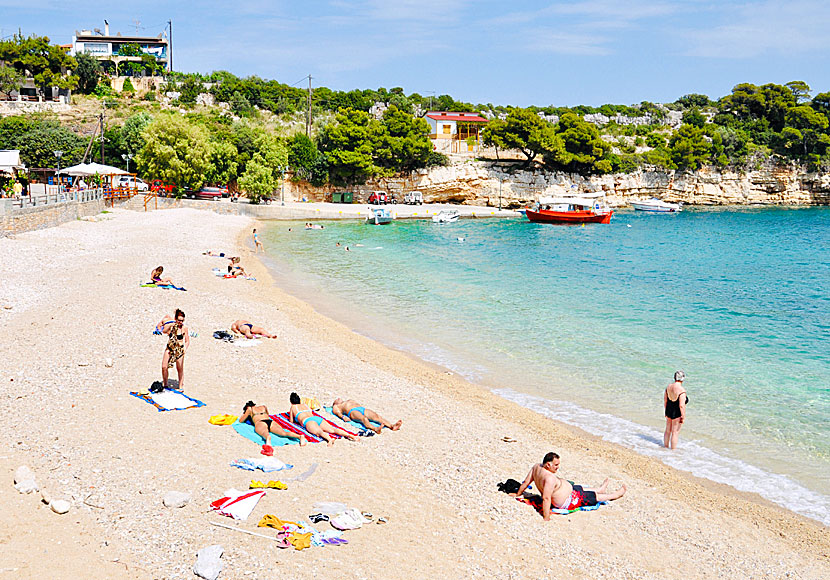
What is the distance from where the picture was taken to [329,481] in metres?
8.47

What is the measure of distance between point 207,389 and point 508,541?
21.5ft

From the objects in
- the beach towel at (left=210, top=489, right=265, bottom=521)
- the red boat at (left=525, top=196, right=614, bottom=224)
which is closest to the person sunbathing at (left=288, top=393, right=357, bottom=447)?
the beach towel at (left=210, top=489, right=265, bottom=521)

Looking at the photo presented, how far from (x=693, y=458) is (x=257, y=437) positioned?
23.3ft

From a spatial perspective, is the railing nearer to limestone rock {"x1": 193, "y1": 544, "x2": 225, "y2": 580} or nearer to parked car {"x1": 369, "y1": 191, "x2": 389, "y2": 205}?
limestone rock {"x1": 193, "y1": 544, "x2": 225, "y2": 580}

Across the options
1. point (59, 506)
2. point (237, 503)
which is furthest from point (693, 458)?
point (59, 506)

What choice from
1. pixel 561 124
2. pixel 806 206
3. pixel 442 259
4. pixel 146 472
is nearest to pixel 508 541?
pixel 146 472

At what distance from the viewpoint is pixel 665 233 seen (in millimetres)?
55062

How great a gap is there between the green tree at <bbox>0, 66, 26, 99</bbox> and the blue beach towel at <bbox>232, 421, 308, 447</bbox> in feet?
268

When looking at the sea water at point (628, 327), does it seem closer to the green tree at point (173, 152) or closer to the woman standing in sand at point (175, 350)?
the woman standing in sand at point (175, 350)

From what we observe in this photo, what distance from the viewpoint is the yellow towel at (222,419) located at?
10.1 meters

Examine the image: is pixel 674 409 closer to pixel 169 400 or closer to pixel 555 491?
pixel 555 491

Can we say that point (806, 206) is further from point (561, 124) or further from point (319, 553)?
point (319, 553)

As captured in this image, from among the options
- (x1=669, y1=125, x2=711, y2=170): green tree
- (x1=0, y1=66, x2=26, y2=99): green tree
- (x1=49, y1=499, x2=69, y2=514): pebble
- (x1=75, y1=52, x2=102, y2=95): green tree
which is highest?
(x1=75, y1=52, x2=102, y2=95): green tree

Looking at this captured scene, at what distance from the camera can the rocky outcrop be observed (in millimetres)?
71500
